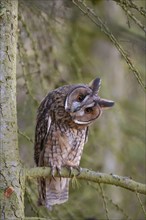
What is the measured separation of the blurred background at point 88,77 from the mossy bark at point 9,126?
0.32 m

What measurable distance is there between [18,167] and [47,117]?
3.66 feet

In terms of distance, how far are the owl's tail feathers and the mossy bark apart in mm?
1268

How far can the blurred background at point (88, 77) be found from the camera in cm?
427

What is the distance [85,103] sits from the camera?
4.49 meters

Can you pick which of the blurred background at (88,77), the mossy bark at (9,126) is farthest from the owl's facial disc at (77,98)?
the mossy bark at (9,126)

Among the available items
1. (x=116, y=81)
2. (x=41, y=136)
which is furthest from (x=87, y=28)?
(x=41, y=136)

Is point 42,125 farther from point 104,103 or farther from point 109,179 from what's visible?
point 109,179

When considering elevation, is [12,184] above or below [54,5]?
below

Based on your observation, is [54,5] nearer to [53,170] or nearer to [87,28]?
[53,170]

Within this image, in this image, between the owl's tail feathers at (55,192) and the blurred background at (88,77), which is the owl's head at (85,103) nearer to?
the blurred background at (88,77)

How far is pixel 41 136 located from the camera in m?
4.89

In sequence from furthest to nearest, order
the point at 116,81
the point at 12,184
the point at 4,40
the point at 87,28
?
1. the point at 116,81
2. the point at 87,28
3. the point at 4,40
4. the point at 12,184

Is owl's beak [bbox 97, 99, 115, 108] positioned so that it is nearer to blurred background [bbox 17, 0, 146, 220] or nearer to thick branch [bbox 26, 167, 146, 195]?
blurred background [bbox 17, 0, 146, 220]

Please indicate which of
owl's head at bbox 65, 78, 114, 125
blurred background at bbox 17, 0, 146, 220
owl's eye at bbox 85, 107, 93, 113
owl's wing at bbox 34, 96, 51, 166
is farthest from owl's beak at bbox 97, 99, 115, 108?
owl's wing at bbox 34, 96, 51, 166
